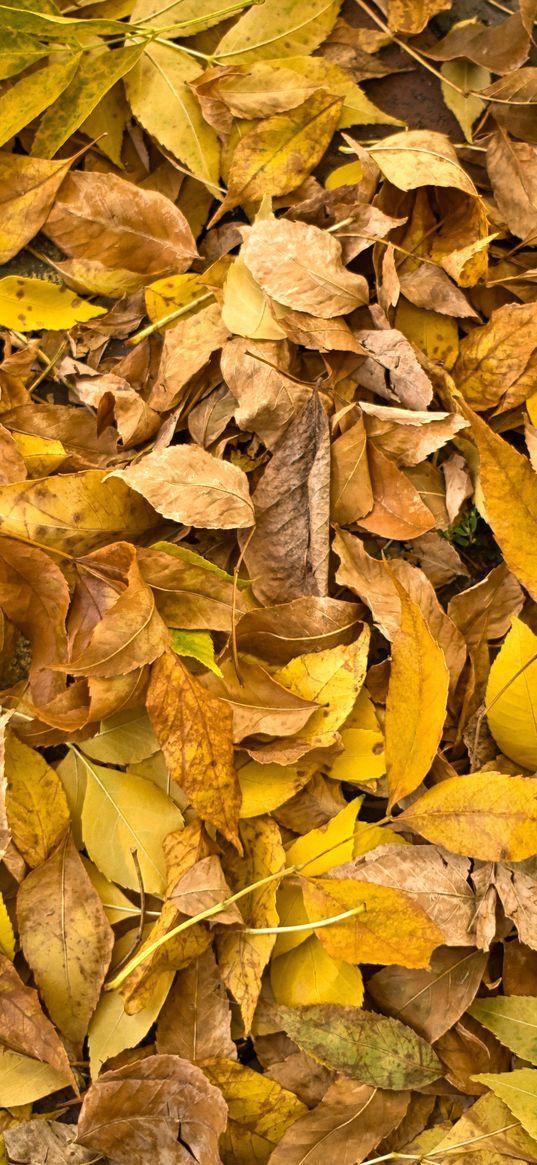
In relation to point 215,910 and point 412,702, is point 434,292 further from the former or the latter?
point 215,910

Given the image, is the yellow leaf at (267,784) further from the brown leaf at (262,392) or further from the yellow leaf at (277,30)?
the yellow leaf at (277,30)

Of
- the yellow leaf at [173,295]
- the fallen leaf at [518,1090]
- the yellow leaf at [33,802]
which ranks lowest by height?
the fallen leaf at [518,1090]

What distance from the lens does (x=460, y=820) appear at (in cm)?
89

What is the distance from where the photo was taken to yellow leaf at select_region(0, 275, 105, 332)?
104cm

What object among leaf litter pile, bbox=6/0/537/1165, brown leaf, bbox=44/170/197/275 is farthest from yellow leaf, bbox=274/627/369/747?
brown leaf, bbox=44/170/197/275

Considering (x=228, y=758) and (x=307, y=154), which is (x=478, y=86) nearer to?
(x=307, y=154)

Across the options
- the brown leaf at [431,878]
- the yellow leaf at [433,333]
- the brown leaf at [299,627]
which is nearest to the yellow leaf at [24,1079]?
the brown leaf at [431,878]

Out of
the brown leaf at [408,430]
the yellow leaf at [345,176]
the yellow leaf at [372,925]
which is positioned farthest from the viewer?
the yellow leaf at [345,176]

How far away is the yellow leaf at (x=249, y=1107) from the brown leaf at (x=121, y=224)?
78 centimetres

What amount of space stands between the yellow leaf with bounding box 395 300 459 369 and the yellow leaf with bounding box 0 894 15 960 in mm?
669

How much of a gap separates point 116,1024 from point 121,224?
78cm

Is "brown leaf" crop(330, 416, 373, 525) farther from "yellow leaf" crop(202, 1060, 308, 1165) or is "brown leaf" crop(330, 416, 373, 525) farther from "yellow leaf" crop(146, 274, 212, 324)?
"yellow leaf" crop(202, 1060, 308, 1165)

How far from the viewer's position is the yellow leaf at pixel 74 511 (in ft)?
3.04

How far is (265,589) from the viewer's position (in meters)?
0.97
